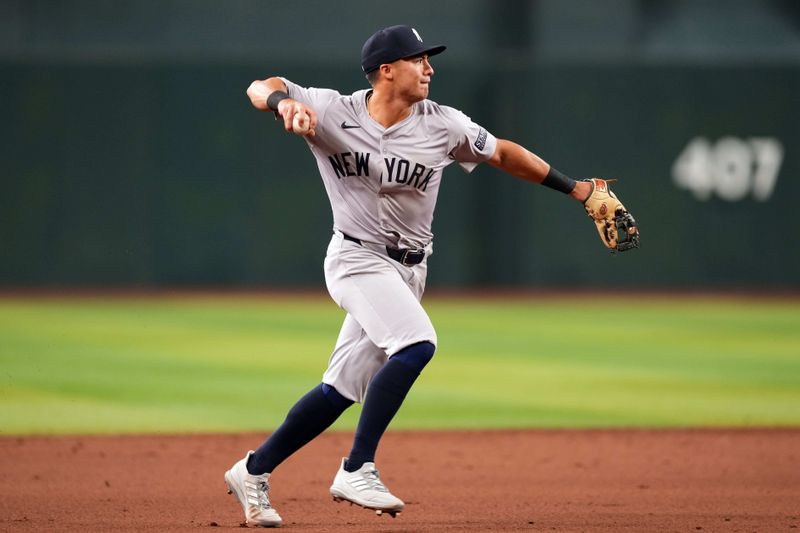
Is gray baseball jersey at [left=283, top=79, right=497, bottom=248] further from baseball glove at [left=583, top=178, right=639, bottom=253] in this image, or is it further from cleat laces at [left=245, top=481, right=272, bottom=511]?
cleat laces at [left=245, top=481, right=272, bottom=511]

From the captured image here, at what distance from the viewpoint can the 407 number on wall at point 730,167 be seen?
1825 centimetres

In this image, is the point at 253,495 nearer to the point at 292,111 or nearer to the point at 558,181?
the point at 292,111

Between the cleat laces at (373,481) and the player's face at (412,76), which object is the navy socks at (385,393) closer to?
the cleat laces at (373,481)

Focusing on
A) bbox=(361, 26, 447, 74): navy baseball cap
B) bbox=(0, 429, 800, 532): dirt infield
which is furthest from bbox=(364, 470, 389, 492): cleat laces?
bbox=(361, 26, 447, 74): navy baseball cap

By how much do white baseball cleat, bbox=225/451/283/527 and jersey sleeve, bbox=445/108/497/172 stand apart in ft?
4.75

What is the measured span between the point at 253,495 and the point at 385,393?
0.70m

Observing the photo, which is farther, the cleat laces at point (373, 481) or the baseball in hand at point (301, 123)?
the cleat laces at point (373, 481)

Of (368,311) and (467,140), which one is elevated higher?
(467,140)

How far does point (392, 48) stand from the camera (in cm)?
496

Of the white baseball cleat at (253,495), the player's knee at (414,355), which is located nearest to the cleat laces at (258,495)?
the white baseball cleat at (253,495)

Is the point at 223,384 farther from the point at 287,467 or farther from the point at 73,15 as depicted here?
the point at 73,15

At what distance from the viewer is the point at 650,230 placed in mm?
18141

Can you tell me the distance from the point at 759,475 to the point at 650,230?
1182cm

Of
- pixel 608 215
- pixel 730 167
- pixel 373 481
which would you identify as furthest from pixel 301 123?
pixel 730 167
